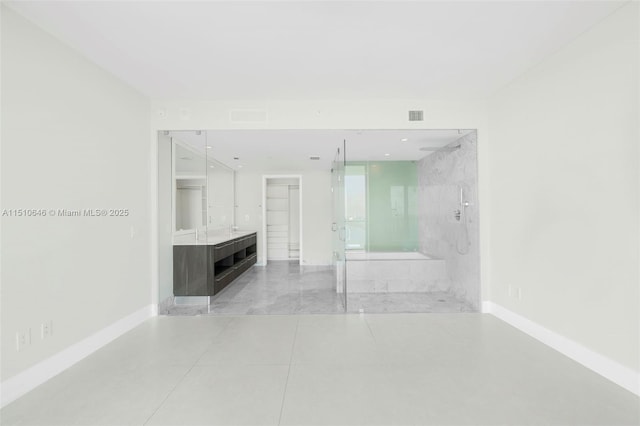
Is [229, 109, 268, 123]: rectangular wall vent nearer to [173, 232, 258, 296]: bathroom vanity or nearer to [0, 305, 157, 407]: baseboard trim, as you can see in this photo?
[173, 232, 258, 296]: bathroom vanity

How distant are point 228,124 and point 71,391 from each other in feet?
9.73

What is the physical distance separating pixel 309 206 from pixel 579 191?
5424mm

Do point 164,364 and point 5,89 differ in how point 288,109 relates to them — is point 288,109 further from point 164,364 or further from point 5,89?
point 164,364

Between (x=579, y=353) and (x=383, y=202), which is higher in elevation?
(x=383, y=202)

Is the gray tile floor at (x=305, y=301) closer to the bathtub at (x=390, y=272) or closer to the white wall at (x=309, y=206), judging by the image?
the bathtub at (x=390, y=272)

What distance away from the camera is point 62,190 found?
2.51 meters

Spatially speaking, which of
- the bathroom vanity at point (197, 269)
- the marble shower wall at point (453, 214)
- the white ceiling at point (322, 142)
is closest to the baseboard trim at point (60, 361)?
the bathroom vanity at point (197, 269)

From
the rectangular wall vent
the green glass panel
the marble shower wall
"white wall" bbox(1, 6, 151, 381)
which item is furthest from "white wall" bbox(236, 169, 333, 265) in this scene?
"white wall" bbox(1, 6, 151, 381)

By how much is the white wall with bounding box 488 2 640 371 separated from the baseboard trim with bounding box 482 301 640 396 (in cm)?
6

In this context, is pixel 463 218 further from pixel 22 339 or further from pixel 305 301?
pixel 22 339

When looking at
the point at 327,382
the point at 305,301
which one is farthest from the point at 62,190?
the point at 305,301

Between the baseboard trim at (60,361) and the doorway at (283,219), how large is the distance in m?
4.50

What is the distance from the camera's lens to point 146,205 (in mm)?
3676

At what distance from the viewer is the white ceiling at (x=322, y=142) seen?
393 cm
